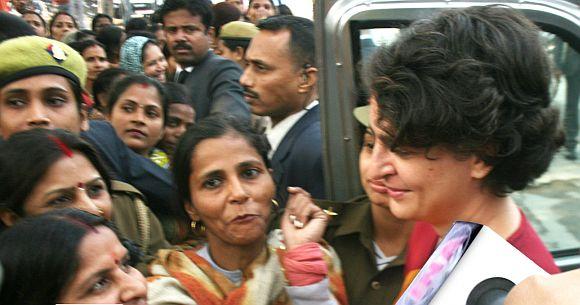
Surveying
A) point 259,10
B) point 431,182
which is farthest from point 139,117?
point 259,10

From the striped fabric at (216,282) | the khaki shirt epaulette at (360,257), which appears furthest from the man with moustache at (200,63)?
the striped fabric at (216,282)

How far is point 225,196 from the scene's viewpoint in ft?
6.30

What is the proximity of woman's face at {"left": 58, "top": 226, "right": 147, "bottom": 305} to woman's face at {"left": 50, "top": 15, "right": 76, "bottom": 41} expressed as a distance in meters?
8.50

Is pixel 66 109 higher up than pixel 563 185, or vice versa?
pixel 66 109

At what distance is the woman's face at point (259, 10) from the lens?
770cm

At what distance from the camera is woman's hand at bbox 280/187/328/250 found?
182 cm

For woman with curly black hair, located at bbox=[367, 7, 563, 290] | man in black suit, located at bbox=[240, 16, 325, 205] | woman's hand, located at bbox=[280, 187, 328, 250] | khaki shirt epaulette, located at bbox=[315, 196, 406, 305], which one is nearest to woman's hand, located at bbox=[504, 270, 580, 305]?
woman with curly black hair, located at bbox=[367, 7, 563, 290]

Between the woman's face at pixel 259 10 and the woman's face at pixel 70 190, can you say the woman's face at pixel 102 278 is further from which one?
the woman's face at pixel 259 10

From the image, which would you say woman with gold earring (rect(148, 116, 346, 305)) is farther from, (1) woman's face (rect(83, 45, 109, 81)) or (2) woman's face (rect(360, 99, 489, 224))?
(1) woman's face (rect(83, 45, 109, 81))

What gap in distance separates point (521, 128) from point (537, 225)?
116 centimetres

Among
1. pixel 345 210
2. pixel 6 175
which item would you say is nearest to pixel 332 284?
pixel 345 210

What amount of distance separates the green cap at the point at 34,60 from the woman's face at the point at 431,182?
1.49 meters

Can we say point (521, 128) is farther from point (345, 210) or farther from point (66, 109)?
point (66, 109)

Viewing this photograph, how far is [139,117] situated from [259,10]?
4.92m
